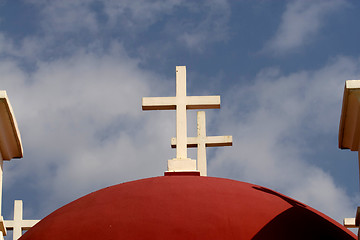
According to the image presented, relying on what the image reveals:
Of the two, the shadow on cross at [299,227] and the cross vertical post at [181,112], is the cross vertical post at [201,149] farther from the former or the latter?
the shadow on cross at [299,227]

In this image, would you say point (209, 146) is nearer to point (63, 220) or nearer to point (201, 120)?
point (201, 120)

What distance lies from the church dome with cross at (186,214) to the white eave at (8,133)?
76 cm

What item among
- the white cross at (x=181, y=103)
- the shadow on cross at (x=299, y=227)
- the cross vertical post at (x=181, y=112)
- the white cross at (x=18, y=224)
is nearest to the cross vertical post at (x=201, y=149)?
the white cross at (x=181, y=103)

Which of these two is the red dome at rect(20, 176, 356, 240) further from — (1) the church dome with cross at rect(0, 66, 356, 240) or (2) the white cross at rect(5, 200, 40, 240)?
(2) the white cross at rect(5, 200, 40, 240)

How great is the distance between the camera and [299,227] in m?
7.14

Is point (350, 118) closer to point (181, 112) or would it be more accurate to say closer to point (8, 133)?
point (181, 112)

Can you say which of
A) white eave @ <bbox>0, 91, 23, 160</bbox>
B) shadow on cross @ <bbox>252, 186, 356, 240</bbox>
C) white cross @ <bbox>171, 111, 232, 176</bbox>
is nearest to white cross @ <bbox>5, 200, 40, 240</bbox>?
white cross @ <bbox>171, 111, 232, 176</bbox>

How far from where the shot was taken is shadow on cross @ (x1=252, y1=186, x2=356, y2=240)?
274 inches

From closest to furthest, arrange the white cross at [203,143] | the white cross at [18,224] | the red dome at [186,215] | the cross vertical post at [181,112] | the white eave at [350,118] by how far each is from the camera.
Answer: the white eave at [350,118]
the red dome at [186,215]
the cross vertical post at [181,112]
the white cross at [203,143]
the white cross at [18,224]

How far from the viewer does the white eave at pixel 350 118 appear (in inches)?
261

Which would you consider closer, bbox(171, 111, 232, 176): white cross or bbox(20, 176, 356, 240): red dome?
bbox(20, 176, 356, 240): red dome

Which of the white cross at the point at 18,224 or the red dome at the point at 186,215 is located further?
the white cross at the point at 18,224

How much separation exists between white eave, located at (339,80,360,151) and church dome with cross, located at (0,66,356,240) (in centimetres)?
81

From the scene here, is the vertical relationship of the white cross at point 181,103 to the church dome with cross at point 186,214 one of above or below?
above
